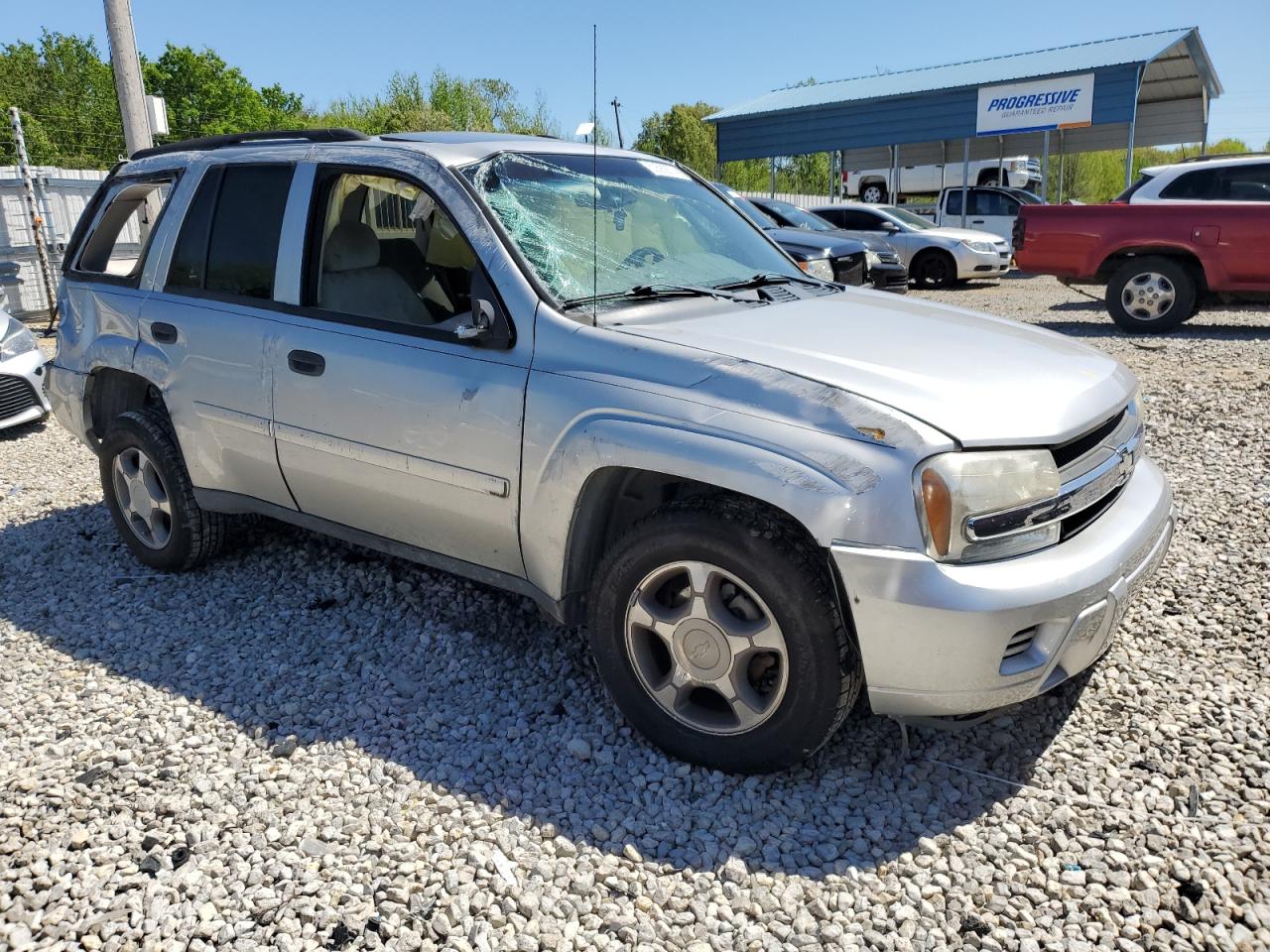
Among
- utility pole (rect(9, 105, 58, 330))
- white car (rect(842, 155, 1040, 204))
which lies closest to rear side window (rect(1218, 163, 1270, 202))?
utility pole (rect(9, 105, 58, 330))

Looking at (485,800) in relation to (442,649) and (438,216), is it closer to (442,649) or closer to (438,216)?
(442,649)

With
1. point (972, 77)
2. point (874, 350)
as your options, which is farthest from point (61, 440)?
point (972, 77)

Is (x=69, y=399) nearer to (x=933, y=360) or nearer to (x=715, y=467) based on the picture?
(x=715, y=467)

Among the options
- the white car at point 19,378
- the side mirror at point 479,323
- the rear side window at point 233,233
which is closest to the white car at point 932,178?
the white car at point 19,378

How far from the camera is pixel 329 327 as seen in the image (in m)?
3.60

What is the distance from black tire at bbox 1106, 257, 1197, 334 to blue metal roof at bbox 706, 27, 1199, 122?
1224 cm

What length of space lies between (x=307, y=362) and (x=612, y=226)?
4.05 ft

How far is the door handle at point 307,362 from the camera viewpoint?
11.7 feet

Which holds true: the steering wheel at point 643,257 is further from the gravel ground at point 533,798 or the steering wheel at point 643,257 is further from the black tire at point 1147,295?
the black tire at point 1147,295

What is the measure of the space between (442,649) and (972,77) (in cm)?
2391

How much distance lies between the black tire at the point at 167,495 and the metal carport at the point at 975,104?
2133 centimetres

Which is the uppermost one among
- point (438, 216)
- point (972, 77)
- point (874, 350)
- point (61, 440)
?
point (972, 77)

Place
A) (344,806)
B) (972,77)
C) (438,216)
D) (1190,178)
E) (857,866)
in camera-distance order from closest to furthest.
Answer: (857,866), (344,806), (438,216), (1190,178), (972,77)

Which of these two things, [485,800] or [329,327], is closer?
[485,800]
